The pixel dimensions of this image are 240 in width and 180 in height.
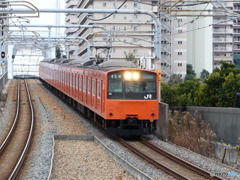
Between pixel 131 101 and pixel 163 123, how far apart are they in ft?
4.63

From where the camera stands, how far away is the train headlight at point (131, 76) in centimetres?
1448

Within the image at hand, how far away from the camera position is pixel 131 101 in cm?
1433

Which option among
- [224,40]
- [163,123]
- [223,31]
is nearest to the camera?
[163,123]

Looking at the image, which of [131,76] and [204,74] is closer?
[131,76]

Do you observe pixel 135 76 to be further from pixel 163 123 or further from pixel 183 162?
pixel 183 162

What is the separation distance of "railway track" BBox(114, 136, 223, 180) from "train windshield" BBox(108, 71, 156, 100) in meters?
1.28

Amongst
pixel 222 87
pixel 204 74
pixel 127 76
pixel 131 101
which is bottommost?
pixel 131 101

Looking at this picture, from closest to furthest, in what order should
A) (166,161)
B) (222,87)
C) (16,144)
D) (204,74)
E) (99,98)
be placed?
(166,161), (16,144), (99,98), (222,87), (204,74)

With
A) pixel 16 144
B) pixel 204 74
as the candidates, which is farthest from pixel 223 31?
pixel 16 144

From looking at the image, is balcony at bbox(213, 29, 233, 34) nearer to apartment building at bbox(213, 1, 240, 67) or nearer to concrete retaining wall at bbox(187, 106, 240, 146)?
apartment building at bbox(213, 1, 240, 67)

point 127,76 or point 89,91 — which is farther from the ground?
point 127,76

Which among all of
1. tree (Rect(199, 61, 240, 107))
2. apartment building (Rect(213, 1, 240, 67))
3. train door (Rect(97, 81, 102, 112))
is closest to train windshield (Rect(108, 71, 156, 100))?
train door (Rect(97, 81, 102, 112))

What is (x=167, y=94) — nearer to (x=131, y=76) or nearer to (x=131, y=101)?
(x=131, y=76)

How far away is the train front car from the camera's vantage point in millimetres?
14305
